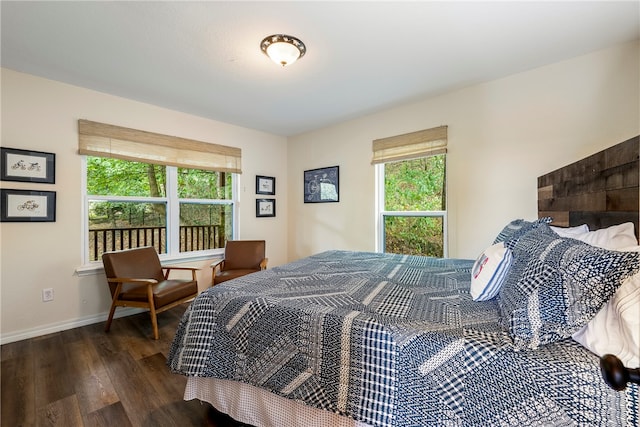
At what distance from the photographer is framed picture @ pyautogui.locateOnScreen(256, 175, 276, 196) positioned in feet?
13.9

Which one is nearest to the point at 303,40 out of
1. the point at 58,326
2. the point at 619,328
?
the point at 619,328

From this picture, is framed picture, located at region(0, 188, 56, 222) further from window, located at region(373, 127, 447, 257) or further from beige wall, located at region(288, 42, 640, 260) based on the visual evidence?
window, located at region(373, 127, 447, 257)

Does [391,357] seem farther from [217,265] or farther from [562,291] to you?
[217,265]

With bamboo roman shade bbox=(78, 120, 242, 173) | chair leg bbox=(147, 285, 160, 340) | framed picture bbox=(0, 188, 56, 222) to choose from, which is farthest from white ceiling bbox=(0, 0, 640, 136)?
chair leg bbox=(147, 285, 160, 340)

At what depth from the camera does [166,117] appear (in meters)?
3.30

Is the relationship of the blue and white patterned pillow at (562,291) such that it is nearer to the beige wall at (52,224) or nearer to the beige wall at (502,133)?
the beige wall at (502,133)

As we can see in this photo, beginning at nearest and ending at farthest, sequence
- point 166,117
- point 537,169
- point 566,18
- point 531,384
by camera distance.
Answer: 1. point 531,384
2. point 566,18
3. point 537,169
4. point 166,117

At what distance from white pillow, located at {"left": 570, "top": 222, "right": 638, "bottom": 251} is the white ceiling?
1.40 meters

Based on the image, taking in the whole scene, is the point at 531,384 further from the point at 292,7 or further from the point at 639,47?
the point at 639,47

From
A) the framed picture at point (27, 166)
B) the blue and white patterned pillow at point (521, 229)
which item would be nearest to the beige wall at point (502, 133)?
the blue and white patterned pillow at point (521, 229)

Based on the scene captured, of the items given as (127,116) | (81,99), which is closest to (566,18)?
(127,116)

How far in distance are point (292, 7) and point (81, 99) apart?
2502 millimetres

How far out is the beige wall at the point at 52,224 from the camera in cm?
242

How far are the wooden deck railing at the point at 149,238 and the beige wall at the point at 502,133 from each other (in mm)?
1875
